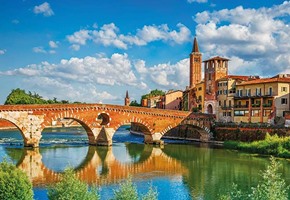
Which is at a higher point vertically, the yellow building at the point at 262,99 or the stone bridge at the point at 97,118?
the yellow building at the point at 262,99

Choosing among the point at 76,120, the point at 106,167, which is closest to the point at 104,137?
the point at 76,120

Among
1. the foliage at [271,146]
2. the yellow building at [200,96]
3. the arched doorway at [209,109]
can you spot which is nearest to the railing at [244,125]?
the foliage at [271,146]

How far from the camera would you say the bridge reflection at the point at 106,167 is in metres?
29.0

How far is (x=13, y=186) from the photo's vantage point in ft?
55.4

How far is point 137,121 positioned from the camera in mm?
51625

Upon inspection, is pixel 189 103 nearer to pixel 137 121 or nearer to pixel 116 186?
pixel 137 121

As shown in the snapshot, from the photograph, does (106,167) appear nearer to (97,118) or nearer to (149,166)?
(149,166)

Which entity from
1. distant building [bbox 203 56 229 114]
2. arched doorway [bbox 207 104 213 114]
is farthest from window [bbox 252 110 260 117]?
arched doorway [bbox 207 104 213 114]

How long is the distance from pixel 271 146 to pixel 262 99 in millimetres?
12423

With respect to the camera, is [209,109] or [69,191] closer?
[69,191]

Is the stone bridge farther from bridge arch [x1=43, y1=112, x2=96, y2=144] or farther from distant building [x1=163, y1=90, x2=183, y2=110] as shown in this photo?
distant building [x1=163, y1=90, x2=183, y2=110]

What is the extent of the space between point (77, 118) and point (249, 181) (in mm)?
24166

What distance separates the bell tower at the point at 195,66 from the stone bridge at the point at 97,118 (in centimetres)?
3047

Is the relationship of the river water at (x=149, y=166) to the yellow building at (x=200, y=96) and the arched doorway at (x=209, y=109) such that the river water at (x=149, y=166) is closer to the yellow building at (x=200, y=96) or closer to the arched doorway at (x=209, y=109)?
the arched doorway at (x=209, y=109)
